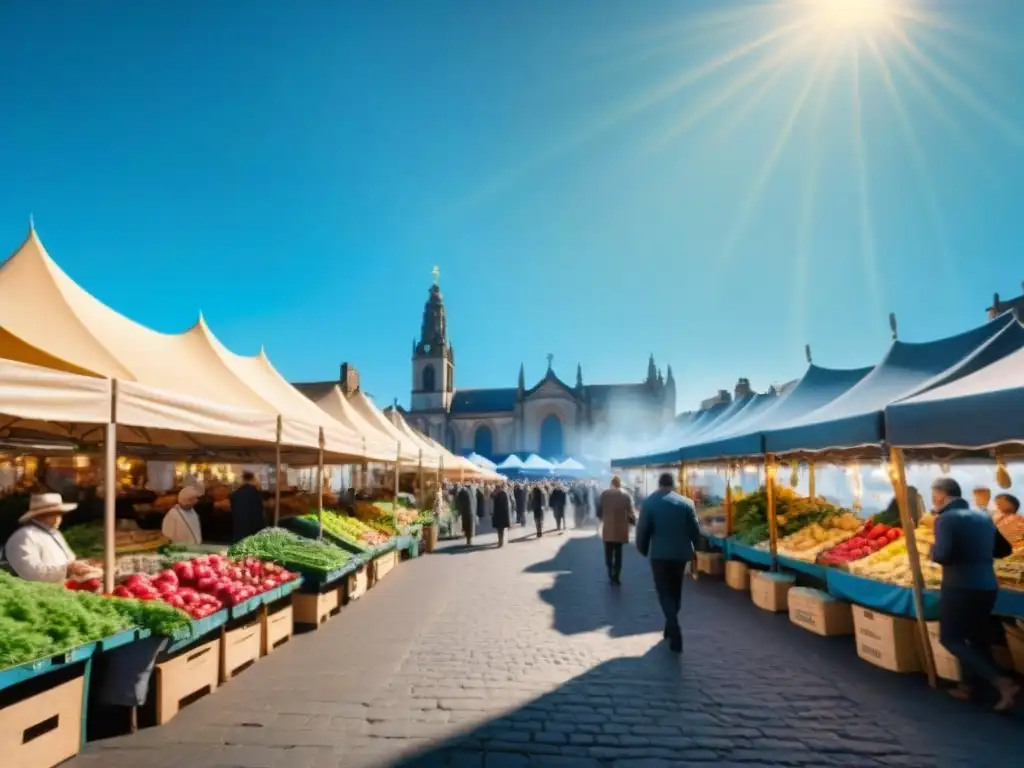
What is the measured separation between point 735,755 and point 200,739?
354cm

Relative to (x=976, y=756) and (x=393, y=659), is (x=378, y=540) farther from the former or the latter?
(x=976, y=756)

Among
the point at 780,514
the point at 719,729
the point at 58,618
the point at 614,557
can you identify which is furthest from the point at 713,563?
the point at 58,618

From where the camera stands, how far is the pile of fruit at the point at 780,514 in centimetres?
1005

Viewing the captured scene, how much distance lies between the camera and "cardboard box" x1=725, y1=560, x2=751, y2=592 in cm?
1014

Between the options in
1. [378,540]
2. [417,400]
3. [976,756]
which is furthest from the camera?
[417,400]

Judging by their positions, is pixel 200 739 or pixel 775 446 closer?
pixel 200 739

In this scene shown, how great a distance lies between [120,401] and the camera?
4.75 metres

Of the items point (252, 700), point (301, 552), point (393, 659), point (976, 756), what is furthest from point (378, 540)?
point (976, 756)

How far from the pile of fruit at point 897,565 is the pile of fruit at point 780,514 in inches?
98.1

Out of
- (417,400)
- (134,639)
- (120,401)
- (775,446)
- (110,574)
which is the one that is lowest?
(134,639)

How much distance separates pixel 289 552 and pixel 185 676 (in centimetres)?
293

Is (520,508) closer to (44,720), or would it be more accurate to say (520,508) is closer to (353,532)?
(353,532)

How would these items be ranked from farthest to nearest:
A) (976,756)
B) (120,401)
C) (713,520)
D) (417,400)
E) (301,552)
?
(417,400) → (713,520) → (301,552) → (120,401) → (976,756)

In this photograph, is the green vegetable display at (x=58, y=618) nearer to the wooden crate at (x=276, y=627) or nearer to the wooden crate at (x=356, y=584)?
the wooden crate at (x=276, y=627)
